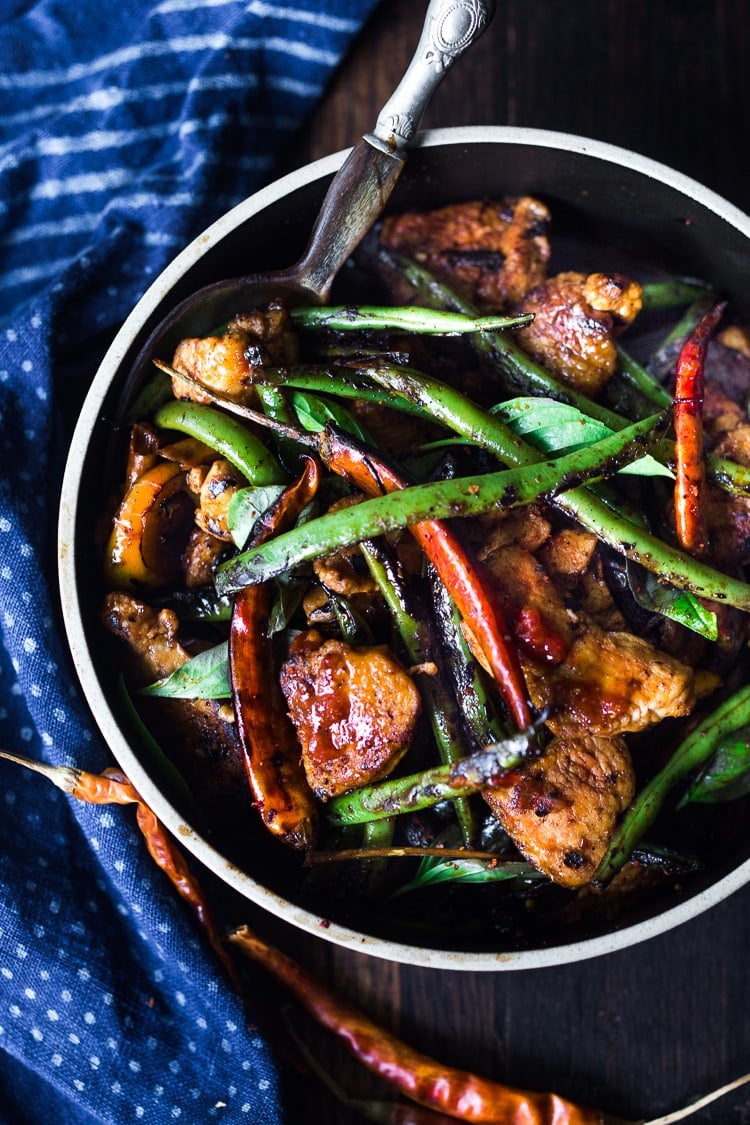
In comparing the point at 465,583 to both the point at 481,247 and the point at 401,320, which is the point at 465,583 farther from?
the point at 481,247

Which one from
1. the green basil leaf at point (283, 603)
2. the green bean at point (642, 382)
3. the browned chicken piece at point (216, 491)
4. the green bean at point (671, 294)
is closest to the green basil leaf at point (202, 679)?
the green basil leaf at point (283, 603)

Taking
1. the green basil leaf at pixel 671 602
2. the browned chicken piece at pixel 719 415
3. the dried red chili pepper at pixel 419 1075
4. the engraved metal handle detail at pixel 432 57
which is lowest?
the dried red chili pepper at pixel 419 1075

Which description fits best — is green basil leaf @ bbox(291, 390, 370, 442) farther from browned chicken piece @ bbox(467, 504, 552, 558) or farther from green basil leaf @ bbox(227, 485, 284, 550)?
browned chicken piece @ bbox(467, 504, 552, 558)

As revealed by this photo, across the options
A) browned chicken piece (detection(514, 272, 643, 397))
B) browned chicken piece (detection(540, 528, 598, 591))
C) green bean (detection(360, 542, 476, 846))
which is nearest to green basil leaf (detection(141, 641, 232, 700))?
green bean (detection(360, 542, 476, 846))

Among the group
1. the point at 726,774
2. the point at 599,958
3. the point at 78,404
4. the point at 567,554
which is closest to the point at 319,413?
the point at 567,554

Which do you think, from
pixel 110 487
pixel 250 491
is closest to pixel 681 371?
pixel 250 491

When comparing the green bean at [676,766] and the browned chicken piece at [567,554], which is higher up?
the browned chicken piece at [567,554]

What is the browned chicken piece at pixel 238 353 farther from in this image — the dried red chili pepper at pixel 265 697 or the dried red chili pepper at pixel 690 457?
the dried red chili pepper at pixel 690 457

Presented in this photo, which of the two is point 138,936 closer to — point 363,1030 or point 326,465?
point 363,1030
